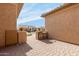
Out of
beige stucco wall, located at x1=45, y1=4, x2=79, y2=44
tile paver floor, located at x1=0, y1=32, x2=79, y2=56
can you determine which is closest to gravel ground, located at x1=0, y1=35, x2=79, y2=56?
tile paver floor, located at x1=0, y1=32, x2=79, y2=56

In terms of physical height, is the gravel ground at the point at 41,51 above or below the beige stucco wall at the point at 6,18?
below

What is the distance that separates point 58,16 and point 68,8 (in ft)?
7.58

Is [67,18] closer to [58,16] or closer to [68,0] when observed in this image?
[58,16]

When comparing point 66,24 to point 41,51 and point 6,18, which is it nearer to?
point 41,51

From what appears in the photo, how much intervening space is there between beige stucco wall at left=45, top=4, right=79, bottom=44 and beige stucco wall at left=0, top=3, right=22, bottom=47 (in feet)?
17.3

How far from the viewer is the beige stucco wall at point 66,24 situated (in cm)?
996

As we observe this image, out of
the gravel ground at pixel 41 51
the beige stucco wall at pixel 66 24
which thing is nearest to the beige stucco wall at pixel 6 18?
the gravel ground at pixel 41 51

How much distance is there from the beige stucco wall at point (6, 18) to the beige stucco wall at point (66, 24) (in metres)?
5.27

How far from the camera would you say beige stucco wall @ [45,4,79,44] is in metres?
9.96

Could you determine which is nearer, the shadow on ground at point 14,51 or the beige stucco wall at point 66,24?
the shadow on ground at point 14,51

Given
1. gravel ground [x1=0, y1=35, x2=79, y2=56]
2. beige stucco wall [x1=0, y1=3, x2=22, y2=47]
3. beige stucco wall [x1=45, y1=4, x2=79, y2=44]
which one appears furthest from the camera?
beige stucco wall [x1=45, y1=4, x2=79, y2=44]

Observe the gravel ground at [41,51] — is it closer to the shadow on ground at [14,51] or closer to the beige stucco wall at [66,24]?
the shadow on ground at [14,51]

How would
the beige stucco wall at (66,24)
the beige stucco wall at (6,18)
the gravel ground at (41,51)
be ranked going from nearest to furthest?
the gravel ground at (41,51) → the beige stucco wall at (6,18) → the beige stucco wall at (66,24)

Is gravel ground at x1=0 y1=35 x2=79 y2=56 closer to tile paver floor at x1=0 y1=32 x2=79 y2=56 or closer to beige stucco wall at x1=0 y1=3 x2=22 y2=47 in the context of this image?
tile paver floor at x1=0 y1=32 x2=79 y2=56
